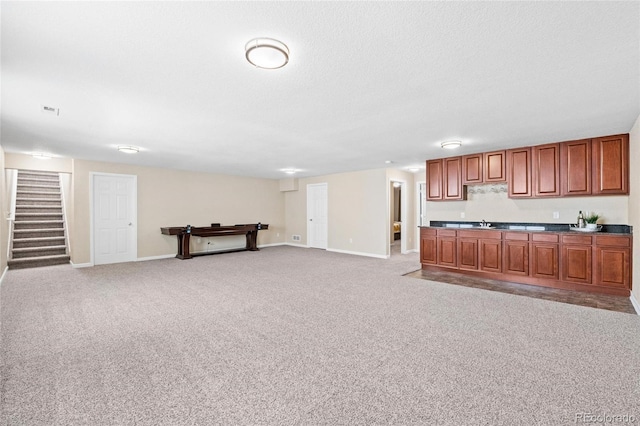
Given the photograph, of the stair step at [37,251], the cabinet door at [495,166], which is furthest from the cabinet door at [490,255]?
the stair step at [37,251]

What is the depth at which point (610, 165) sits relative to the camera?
4.34 metres

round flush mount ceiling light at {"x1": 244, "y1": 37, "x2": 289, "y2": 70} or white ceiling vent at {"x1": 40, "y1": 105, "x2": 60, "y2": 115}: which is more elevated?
white ceiling vent at {"x1": 40, "y1": 105, "x2": 60, "y2": 115}

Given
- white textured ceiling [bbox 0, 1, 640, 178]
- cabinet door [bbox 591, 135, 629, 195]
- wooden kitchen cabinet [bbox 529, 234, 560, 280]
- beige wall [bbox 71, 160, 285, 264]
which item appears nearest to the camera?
white textured ceiling [bbox 0, 1, 640, 178]

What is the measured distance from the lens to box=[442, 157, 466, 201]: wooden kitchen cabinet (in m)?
5.79

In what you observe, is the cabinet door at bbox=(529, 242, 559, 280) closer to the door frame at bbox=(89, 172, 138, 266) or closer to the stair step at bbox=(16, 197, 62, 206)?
the door frame at bbox=(89, 172, 138, 266)

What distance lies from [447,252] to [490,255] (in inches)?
28.8

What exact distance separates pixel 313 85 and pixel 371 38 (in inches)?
31.2

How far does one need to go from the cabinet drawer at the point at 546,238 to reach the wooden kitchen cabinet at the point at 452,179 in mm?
1398

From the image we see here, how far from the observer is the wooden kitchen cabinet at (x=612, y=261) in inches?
161

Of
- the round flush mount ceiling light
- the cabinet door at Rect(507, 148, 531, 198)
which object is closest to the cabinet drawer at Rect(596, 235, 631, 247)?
the cabinet door at Rect(507, 148, 531, 198)

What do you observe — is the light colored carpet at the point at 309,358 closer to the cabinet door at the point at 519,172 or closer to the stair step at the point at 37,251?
the cabinet door at the point at 519,172

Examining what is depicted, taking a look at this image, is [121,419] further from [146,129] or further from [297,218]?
[297,218]

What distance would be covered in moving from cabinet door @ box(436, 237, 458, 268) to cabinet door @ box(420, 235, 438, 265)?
0.09m

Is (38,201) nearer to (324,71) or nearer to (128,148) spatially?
(128,148)
